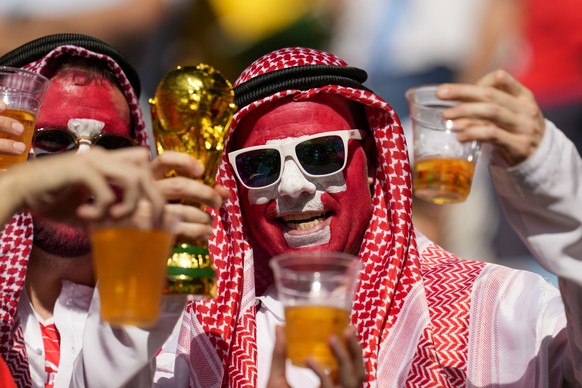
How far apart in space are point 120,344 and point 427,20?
23.0 feet

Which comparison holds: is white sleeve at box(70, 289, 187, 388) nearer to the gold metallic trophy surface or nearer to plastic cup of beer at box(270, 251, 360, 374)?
the gold metallic trophy surface

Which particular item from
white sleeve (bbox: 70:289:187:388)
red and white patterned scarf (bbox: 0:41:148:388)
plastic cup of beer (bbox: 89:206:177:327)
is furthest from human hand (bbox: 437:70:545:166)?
red and white patterned scarf (bbox: 0:41:148:388)

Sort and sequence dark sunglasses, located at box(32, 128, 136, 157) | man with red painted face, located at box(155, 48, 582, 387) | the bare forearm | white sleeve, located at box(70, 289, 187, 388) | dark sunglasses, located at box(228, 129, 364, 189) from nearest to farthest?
the bare forearm, white sleeve, located at box(70, 289, 187, 388), man with red painted face, located at box(155, 48, 582, 387), dark sunglasses, located at box(228, 129, 364, 189), dark sunglasses, located at box(32, 128, 136, 157)

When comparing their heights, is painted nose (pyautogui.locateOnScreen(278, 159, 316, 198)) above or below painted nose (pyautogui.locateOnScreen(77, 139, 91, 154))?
below

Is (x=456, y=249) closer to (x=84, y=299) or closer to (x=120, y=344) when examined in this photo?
(x=84, y=299)

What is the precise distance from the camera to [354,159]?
6258mm

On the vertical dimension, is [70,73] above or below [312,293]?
above

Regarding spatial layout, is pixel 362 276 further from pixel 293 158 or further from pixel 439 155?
pixel 439 155

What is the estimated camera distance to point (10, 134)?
17.6 feet

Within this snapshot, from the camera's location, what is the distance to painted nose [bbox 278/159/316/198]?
5.96m

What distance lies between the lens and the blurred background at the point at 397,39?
10.9 m

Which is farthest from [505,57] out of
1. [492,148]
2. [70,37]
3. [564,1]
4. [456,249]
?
[492,148]

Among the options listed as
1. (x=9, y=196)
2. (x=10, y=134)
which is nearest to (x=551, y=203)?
(x=9, y=196)

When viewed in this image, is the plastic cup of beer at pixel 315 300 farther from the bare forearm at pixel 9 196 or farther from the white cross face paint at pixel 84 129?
the white cross face paint at pixel 84 129
